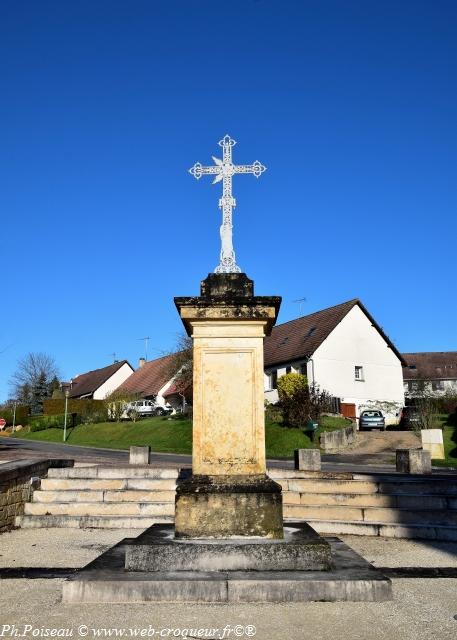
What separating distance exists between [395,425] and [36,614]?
32.9 meters

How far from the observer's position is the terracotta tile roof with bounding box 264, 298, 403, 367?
123 feet

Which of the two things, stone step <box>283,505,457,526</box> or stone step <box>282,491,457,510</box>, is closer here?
stone step <box>283,505,457,526</box>

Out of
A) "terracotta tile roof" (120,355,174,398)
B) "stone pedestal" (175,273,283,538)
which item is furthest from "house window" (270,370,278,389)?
"stone pedestal" (175,273,283,538)

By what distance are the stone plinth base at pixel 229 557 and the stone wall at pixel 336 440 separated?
19269mm

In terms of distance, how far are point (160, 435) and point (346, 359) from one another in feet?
49.0

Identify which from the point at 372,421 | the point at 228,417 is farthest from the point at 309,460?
the point at 372,421

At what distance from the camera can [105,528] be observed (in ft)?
30.3

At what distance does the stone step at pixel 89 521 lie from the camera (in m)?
9.27

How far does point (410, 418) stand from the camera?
30766 mm

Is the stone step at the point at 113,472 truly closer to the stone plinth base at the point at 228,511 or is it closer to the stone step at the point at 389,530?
the stone step at the point at 389,530

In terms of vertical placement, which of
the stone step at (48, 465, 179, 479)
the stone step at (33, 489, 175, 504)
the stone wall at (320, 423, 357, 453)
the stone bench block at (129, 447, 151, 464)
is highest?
the stone wall at (320, 423, 357, 453)

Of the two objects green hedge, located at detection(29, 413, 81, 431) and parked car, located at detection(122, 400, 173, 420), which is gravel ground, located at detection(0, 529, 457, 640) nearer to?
parked car, located at detection(122, 400, 173, 420)

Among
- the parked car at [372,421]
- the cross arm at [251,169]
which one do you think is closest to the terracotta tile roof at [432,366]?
the parked car at [372,421]

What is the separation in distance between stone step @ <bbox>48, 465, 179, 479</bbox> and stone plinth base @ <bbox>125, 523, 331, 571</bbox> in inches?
236
